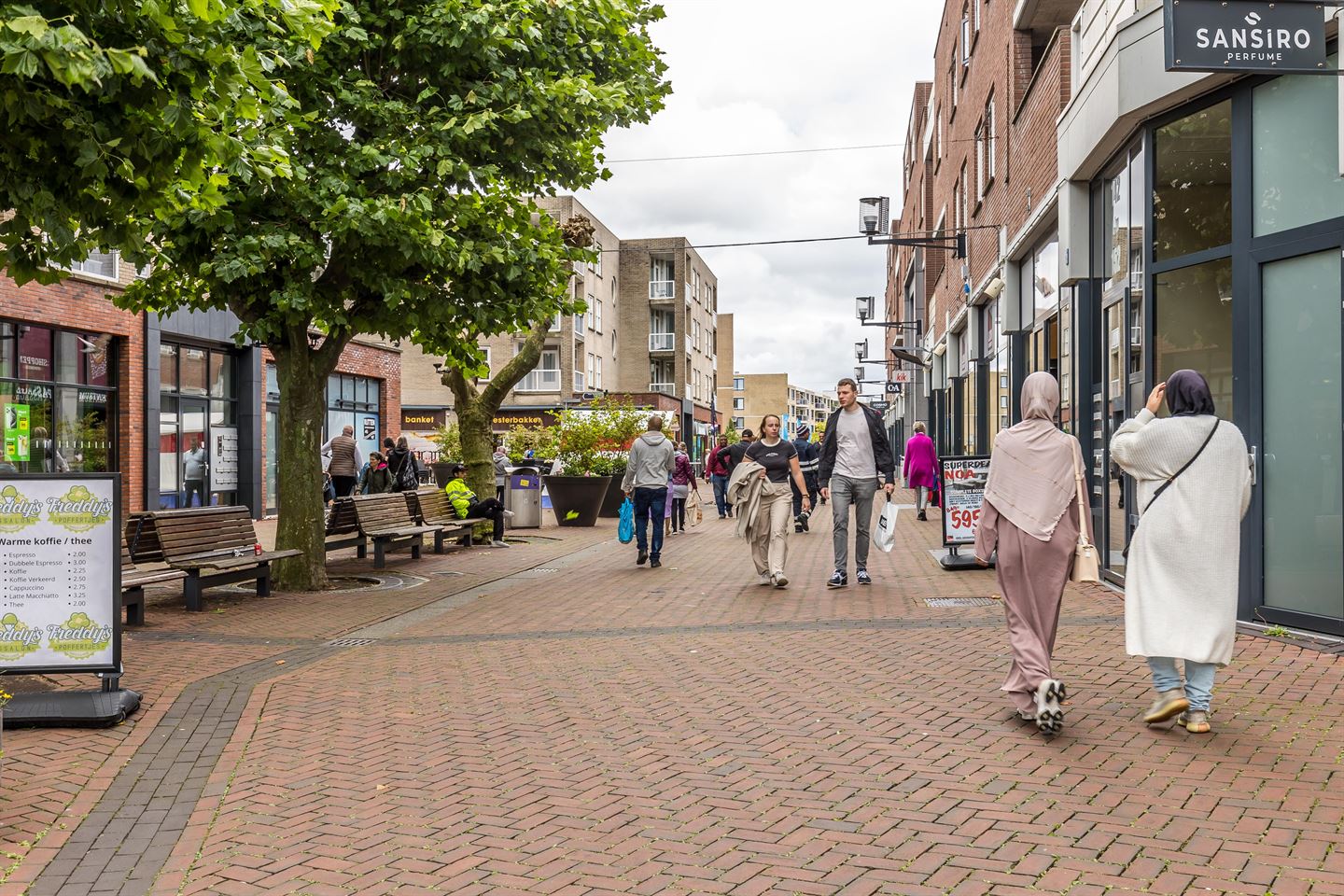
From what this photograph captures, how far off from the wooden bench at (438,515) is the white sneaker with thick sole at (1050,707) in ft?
36.1

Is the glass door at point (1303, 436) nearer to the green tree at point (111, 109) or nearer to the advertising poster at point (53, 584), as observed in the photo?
the green tree at point (111, 109)

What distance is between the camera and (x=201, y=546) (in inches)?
427

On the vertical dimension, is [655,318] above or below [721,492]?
above

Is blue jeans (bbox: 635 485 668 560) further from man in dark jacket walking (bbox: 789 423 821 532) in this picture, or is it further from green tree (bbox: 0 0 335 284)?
green tree (bbox: 0 0 335 284)

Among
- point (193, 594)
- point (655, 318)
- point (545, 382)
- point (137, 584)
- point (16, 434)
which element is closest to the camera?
point (137, 584)

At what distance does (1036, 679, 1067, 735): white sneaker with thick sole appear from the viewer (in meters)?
5.42

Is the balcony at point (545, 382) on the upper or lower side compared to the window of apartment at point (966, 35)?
lower

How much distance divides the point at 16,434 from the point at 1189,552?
17.0 meters

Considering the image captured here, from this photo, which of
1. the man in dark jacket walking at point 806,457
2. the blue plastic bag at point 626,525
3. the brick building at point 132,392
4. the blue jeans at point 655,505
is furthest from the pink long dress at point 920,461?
the brick building at point 132,392

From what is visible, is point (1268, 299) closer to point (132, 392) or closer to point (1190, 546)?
point (1190, 546)

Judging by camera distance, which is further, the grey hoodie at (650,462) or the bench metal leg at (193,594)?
the grey hoodie at (650,462)

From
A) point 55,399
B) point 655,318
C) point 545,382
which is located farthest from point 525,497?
point 655,318

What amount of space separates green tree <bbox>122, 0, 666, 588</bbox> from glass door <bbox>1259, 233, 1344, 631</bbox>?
239 inches

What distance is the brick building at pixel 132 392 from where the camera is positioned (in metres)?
17.8
